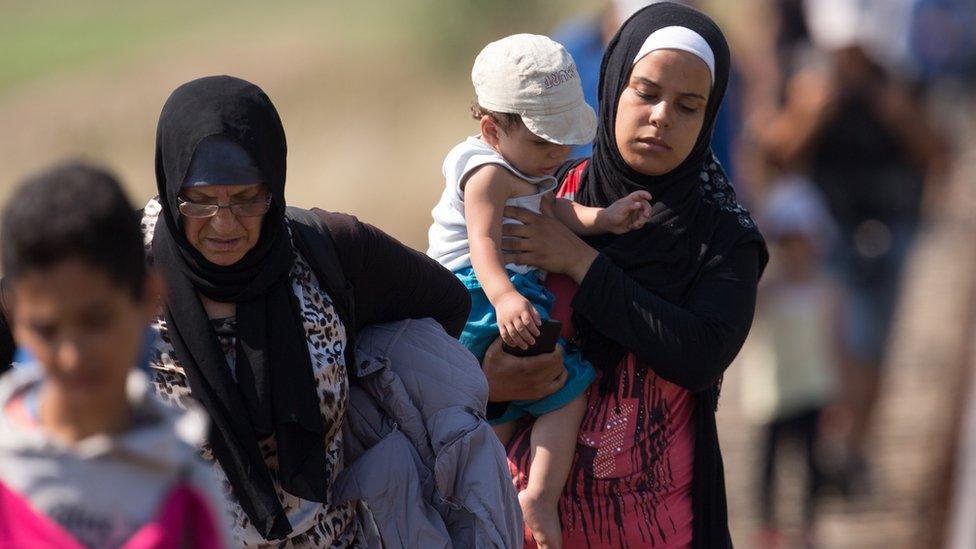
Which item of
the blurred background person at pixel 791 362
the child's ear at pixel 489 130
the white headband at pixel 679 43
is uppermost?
the white headband at pixel 679 43

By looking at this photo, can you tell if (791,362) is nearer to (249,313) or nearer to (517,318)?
(517,318)

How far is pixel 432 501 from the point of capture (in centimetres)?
344

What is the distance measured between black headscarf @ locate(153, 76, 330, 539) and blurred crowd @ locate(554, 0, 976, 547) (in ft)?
10.5

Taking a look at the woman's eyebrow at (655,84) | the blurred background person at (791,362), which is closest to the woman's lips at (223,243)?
the woman's eyebrow at (655,84)

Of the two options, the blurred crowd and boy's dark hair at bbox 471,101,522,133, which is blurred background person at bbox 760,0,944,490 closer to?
the blurred crowd

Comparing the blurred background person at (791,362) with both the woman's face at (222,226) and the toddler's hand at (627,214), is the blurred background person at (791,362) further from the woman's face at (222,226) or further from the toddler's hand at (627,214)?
the woman's face at (222,226)

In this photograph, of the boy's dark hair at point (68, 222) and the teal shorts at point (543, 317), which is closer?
the boy's dark hair at point (68, 222)

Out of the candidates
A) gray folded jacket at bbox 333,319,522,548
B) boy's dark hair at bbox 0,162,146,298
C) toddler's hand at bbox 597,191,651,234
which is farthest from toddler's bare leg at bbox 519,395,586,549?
boy's dark hair at bbox 0,162,146,298

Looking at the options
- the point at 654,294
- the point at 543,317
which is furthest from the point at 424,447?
the point at 654,294

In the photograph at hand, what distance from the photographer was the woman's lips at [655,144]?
3701 mm

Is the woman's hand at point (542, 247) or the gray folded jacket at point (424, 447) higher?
the woman's hand at point (542, 247)

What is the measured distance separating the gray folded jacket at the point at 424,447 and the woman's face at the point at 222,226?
44 cm

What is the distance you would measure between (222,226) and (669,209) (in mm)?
1136

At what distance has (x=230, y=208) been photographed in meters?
3.11
